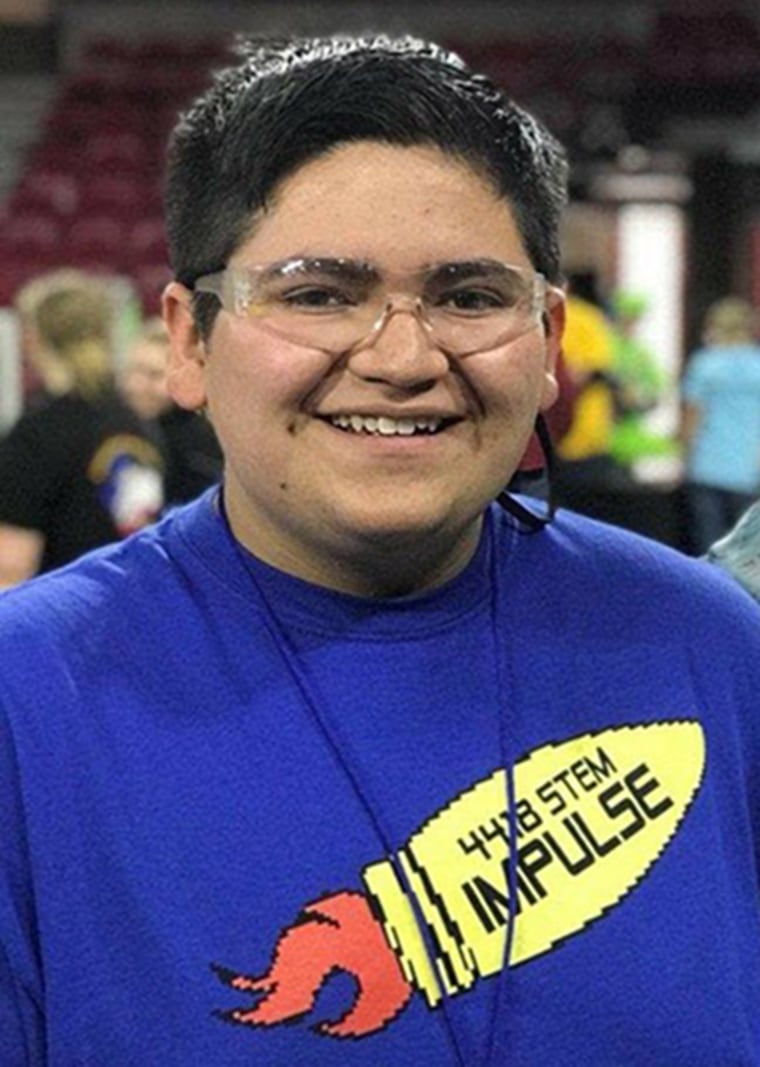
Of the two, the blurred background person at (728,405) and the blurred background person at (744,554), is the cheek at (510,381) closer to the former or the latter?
the blurred background person at (744,554)

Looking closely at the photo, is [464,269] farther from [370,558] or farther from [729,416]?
[729,416]

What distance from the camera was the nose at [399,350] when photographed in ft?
3.48

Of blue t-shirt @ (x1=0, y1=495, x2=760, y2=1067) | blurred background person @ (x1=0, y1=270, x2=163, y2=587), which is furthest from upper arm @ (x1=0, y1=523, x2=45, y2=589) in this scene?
blue t-shirt @ (x1=0, y1=495, x2=760, y2=1067)

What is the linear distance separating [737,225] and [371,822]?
11.1 metres

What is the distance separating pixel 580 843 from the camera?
1.13 metres

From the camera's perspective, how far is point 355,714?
3.66ft

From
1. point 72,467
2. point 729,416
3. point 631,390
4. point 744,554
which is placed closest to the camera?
point 744,554

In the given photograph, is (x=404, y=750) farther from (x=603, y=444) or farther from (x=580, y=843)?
(x=603, y=444)

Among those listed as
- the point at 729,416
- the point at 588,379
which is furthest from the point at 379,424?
the point at 729,416

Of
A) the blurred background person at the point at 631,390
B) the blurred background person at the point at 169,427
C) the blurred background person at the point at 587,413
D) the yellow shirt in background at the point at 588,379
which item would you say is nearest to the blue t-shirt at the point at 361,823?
the blurred background person at the point at 169,427

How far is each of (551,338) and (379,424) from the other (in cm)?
14

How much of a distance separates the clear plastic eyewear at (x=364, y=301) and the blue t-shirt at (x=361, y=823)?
0.14 metres

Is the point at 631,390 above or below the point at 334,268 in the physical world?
below

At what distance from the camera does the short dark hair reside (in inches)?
42.5
